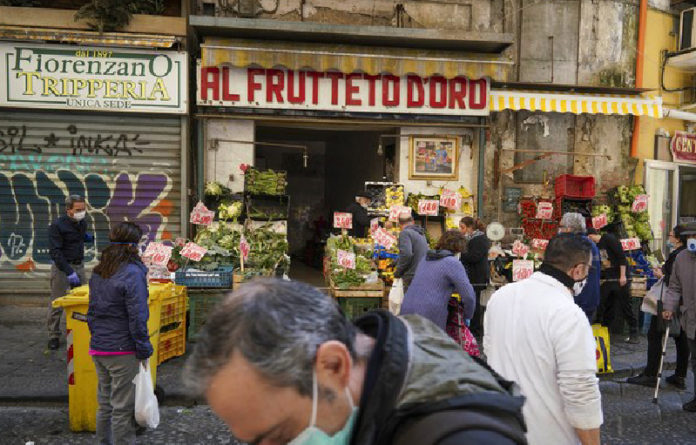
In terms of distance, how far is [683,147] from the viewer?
13227mm

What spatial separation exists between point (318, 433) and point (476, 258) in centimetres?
757

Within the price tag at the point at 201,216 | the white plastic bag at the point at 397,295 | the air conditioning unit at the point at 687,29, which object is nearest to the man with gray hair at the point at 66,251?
the price tag at the point at 201,216

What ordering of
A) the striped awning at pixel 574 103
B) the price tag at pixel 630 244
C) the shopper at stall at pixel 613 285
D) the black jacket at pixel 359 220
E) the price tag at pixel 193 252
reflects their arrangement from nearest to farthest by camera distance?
the price tag at pixel 193 252
the shopper at stall at pixel 613 285
the price tag at pixel 630 244
the black jacket at pixel 359 220
the striped awning at pixel 574 103

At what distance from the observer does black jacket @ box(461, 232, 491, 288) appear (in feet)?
27.9

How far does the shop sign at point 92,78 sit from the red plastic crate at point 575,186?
7628 millimetres

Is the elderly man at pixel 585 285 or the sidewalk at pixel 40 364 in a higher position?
the elderly man at pixel 585 285

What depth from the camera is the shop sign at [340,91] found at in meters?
10.3

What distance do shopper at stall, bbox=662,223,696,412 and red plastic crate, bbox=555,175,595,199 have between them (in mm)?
5069

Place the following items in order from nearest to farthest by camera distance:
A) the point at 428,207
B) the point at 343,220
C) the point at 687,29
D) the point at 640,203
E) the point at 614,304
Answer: the point at 614,304 → the point at 343,220 → the point at 428,207 → the point at 640,203 → the point at 687,29

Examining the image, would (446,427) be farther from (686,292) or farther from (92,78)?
(92,78)

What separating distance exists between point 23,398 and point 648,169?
41.6 ft

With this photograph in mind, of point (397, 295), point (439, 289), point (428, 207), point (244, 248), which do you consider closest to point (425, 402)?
point (439, 289)

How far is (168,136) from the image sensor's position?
10.4 metres

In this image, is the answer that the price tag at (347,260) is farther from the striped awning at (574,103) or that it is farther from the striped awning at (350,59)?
the striped awning at (574,103)
